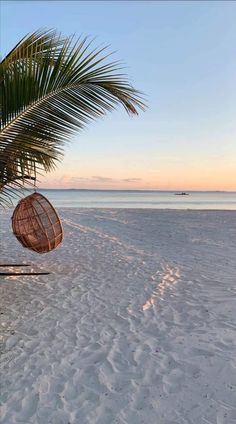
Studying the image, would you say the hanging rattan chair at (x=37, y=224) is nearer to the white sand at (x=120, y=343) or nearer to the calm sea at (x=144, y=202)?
the white sand at (x=120, y=343)

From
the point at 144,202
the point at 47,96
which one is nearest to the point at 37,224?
the point at 47,96

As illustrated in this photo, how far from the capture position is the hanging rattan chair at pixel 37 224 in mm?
7535

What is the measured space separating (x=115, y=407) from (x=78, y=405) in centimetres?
29

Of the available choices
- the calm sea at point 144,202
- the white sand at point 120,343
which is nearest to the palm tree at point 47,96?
the white sand at point 120,343

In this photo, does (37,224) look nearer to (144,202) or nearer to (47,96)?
(47,96)

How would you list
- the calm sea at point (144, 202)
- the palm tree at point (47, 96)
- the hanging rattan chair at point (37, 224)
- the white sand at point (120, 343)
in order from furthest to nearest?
1. the calm sea at point (144, 202)
2. the hanging rattan chair at point (37, 224)
3. the palm tree at point (47, 96)
4. the white sand at point (120, 343)

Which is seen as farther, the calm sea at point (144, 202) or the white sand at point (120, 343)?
the calm sea at point (144, 202)

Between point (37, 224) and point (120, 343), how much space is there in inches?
143

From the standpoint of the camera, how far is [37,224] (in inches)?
302

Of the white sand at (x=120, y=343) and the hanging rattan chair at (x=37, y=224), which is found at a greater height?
the hanging rattan chair at (x=37, y=224)

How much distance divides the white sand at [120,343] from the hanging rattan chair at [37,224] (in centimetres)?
65

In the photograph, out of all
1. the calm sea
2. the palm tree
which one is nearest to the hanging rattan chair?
the palm tree

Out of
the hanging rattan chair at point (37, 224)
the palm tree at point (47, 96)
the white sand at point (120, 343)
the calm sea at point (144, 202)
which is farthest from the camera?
the calm sea at point (144, 202)

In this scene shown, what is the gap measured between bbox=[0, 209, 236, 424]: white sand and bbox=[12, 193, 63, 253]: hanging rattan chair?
652mm
